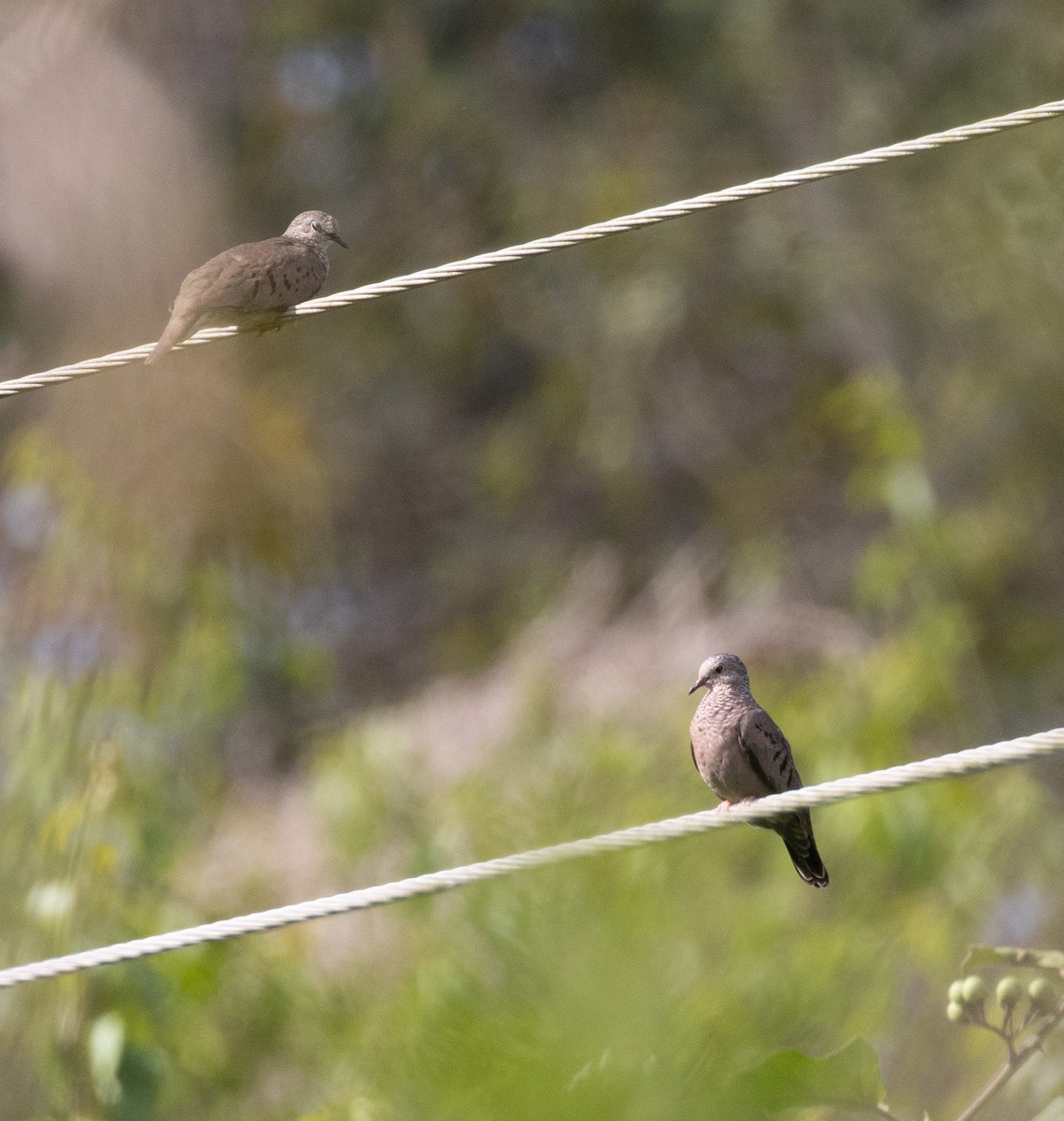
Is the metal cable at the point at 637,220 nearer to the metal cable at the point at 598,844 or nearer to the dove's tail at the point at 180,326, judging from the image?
the dove's tail at the point at 180,326

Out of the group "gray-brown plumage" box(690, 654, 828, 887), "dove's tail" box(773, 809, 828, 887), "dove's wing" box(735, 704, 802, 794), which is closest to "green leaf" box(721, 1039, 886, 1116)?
"dove's tail" box(773, 809, 828, 887)

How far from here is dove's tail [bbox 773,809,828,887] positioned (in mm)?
4539

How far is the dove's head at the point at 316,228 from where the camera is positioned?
5.32 meters

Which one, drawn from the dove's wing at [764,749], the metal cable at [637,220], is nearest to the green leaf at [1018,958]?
the dove's wing at [764,749]

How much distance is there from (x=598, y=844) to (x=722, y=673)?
2056 mm

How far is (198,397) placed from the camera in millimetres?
10570

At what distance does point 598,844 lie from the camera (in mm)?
3260

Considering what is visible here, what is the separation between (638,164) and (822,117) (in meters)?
1.96

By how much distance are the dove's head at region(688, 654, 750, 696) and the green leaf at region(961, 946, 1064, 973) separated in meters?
1.89

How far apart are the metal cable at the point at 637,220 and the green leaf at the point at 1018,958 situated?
172 cm

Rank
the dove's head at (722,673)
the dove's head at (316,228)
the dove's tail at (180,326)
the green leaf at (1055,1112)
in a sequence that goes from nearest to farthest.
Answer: the green leaf at (1055,1112) < the dove's tail at (180,326) < the dove's head at (722,673) < the dove's head at (316,228)

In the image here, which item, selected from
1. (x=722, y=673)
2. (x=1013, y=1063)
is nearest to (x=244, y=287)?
(x=722, y=673)

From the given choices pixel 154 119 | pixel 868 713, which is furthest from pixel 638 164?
pixel 868 713

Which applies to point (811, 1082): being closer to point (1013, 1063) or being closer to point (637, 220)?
point (1013, 1063)
